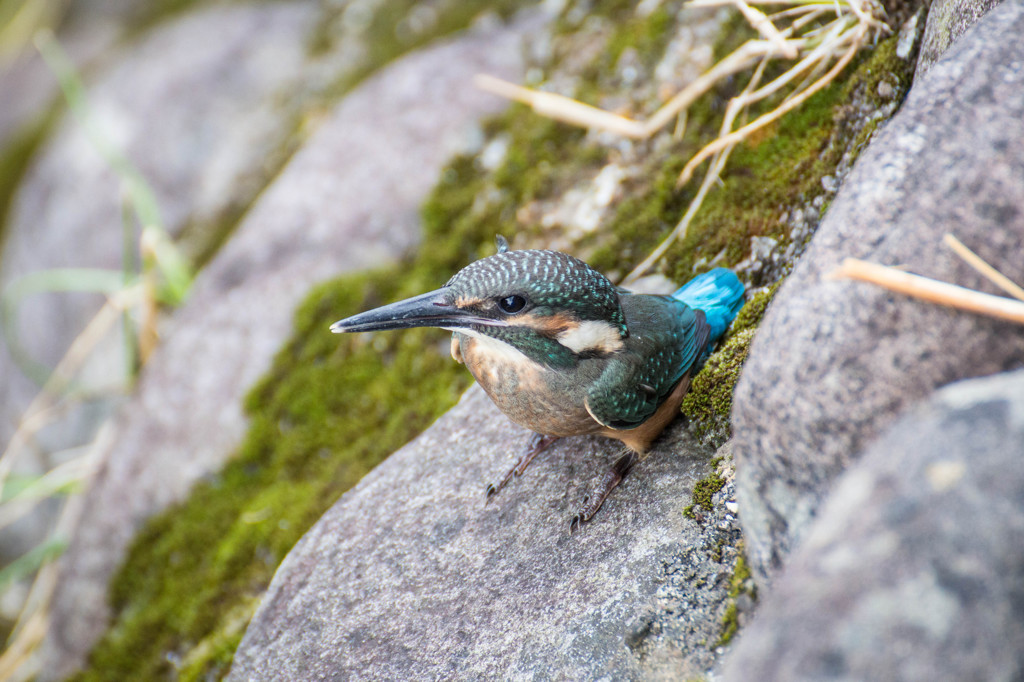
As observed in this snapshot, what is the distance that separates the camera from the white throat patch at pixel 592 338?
8.82 ft

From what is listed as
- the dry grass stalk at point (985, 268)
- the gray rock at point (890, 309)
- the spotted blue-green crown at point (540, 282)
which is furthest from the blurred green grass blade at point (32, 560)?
the dry grass stalk at point (985, 268)

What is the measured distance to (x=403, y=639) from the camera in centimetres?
262

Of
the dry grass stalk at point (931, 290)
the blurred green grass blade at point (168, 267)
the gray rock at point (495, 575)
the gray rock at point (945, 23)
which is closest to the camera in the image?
the dry grass stalk at point (931, 290)

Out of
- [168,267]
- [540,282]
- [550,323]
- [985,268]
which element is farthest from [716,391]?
[168,267]

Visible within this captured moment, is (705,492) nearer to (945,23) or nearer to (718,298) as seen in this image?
(718,298)

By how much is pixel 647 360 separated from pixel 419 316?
86 centimetres

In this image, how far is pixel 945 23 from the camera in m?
2.52

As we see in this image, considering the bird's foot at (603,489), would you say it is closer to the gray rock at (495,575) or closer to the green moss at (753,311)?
the gray rock at (495,575)

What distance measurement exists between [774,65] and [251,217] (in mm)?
3502

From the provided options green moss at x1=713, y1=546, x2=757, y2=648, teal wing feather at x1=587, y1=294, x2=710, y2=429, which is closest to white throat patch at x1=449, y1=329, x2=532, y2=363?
teal wing feather at x1=587, y1=294, x2=710, y2=429

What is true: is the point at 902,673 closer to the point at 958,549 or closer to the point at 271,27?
the point at 958,549

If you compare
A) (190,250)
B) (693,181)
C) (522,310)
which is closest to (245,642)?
(522,310)

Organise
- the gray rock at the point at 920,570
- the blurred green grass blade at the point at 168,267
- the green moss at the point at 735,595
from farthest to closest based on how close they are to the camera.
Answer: the blurred green grass blade at the point at 168,267, the green moss at the point at 735,595, the gray rock at the point at 920,570

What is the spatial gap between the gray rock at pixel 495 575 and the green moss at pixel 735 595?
0.09ft
